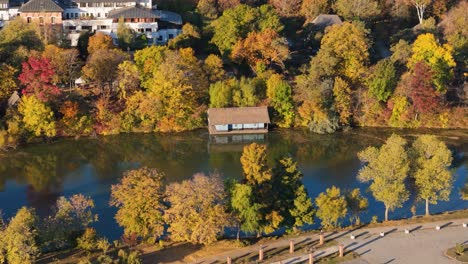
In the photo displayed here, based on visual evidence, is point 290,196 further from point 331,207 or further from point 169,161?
point 169,161

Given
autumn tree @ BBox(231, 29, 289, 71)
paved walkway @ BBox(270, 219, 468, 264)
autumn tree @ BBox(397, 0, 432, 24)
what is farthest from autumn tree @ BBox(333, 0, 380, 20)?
paved walkway @ BBox(270, 219, 468, 264)

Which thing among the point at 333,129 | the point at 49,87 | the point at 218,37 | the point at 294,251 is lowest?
the point at 294,251

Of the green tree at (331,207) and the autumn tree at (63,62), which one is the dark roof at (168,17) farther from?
the green tree at (331,207)

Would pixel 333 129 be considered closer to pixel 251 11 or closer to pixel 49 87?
pixel 251 11

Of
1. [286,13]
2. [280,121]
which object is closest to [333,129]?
[280,121]

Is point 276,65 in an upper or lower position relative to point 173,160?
upper

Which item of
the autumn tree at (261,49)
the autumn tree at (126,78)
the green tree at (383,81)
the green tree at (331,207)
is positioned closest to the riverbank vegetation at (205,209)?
the green tree at (331,207)

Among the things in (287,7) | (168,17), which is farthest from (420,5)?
(168,17)

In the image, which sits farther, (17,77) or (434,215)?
(17,77)
